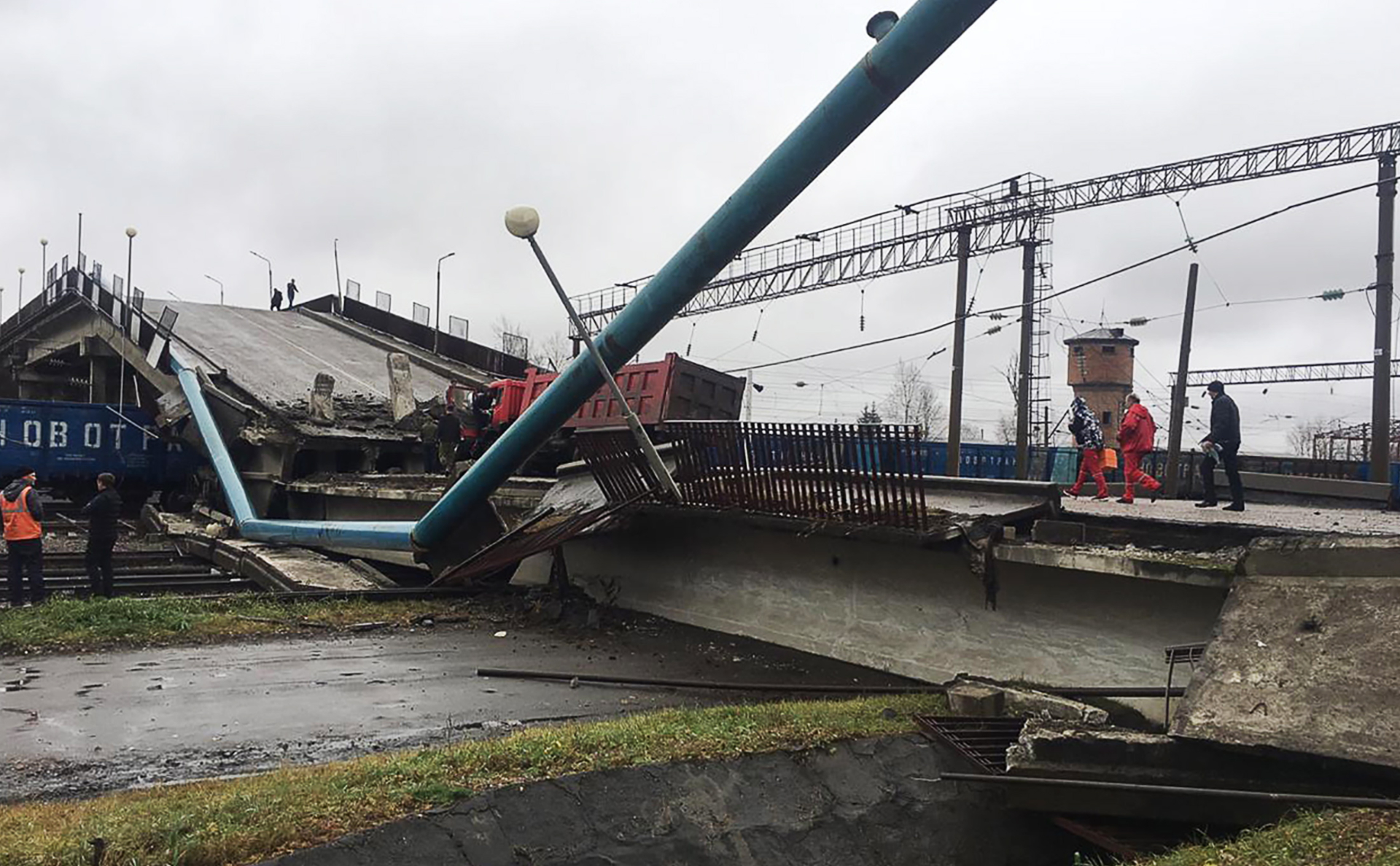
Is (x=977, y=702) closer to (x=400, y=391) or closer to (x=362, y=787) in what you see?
(x=362, y=787)

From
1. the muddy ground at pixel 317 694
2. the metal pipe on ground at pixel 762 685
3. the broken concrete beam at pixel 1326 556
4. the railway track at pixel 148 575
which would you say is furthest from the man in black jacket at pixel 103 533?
the broken concrete beam at pixel 1326 556

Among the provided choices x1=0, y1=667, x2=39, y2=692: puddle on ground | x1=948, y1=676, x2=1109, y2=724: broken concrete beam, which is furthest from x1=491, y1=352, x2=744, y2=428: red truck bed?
x1=948, y1=676, x2=1109, y2=724: broken concrete beam

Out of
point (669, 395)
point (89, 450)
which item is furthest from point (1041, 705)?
point (89, 450)

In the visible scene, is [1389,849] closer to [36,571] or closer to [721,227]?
[721,227]

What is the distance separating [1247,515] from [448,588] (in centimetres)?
1010

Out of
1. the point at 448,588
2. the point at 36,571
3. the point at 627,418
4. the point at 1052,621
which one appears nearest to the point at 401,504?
the point at 448,588

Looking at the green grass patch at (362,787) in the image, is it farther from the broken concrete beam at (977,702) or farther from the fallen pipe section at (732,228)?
the fallen pipe section at (732,228)

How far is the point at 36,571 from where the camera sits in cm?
1198

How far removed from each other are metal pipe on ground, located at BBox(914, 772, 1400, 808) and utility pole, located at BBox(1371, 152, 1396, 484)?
16.9 meters

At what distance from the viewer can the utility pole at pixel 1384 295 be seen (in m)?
18.8

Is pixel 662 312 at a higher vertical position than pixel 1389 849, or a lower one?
higher

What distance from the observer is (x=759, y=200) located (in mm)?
8742

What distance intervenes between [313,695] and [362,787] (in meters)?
3.69

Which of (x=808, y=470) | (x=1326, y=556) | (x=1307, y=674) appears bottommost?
(x=1307, y=674)
